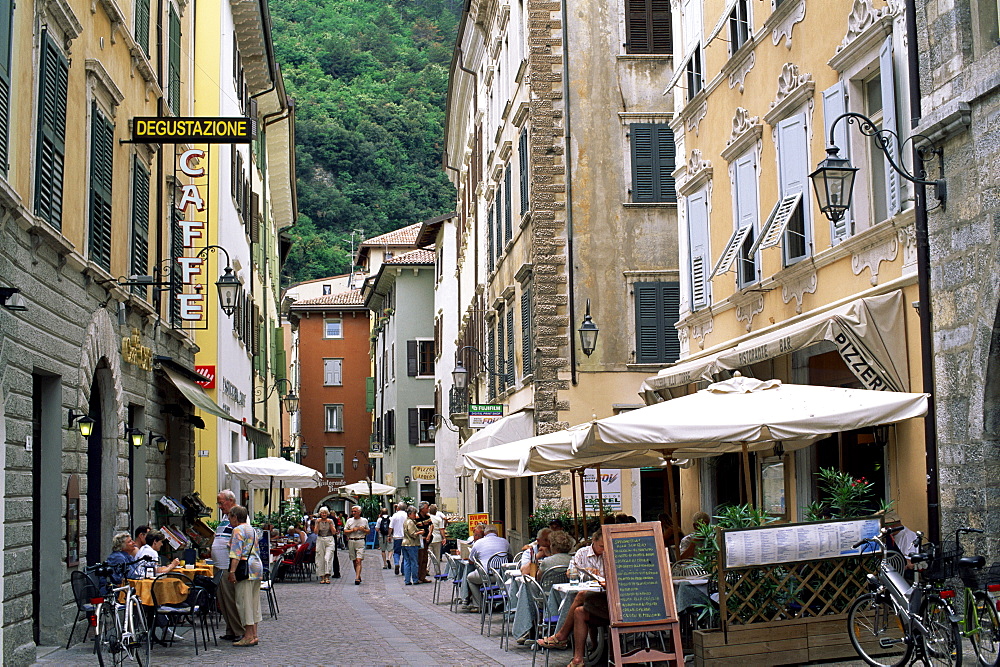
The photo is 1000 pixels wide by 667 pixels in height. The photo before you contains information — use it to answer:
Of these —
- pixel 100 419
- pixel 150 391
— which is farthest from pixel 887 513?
pixel 150 391

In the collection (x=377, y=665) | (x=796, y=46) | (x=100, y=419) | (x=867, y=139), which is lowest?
(x=377, y=665)

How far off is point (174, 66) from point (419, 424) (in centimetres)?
3798

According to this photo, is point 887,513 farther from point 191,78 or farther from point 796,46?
point 191,78

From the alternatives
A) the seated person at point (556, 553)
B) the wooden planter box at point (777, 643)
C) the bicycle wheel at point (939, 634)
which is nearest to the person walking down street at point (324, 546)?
the seated person at point (556, 553)

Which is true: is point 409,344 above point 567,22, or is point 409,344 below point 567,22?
below

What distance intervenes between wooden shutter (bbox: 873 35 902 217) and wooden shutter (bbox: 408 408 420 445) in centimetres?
4620

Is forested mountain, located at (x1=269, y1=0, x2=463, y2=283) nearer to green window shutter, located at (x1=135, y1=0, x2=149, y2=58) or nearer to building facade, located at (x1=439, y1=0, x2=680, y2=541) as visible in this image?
building facade, located at (x1=439, y1=0, x2=680, y2=541)

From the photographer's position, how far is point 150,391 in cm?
1873

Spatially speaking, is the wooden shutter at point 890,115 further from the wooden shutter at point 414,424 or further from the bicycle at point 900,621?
the wooden shutter at point 414,424

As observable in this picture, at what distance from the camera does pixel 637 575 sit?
405 inches

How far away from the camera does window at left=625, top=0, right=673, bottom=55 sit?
25.4 m

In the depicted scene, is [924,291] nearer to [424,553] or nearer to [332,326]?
[424,553]

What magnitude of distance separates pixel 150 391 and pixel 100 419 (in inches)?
104

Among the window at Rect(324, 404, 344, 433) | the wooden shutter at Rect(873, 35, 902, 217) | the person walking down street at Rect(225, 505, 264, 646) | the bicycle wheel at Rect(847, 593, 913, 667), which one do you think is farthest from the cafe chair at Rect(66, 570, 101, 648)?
the window at Rect(324, 404, 344, 433)
